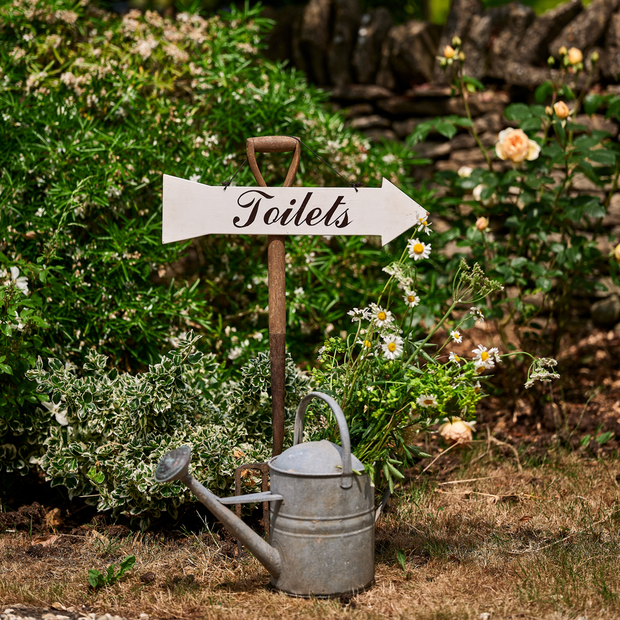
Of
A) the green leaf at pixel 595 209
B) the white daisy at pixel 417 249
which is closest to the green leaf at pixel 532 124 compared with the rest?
the green leaf at pixel 595 209

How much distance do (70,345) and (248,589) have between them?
1.39m

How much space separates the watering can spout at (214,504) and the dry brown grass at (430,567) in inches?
4.5

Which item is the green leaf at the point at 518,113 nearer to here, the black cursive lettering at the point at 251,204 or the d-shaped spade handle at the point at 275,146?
the d-shaped spade handle at the point at 275,146

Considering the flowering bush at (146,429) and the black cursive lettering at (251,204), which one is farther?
the flowering bush at (146,429)

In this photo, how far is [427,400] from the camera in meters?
1.85

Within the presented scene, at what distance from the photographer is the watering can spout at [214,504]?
164 cm

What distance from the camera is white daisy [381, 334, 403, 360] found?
74.4 inches

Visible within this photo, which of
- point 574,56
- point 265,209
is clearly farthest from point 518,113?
point 265,209

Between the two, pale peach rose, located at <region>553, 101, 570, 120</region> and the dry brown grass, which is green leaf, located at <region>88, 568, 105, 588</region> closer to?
the dry brown grass

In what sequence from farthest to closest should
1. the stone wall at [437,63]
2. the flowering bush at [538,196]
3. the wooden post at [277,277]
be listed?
the stone wall at [437,63]
the flowering bush at [538,196]
the wooden post at [277,277]

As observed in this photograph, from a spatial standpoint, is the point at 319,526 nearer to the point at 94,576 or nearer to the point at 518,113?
the point at 94,576

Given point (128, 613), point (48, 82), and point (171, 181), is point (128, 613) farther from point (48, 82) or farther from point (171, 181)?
point (48, 82)

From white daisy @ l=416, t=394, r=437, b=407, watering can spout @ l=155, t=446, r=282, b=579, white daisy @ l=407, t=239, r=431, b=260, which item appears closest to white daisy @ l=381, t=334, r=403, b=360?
white daisy @ l=416, t=394, r=437, b=407

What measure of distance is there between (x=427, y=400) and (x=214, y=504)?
66 cm
